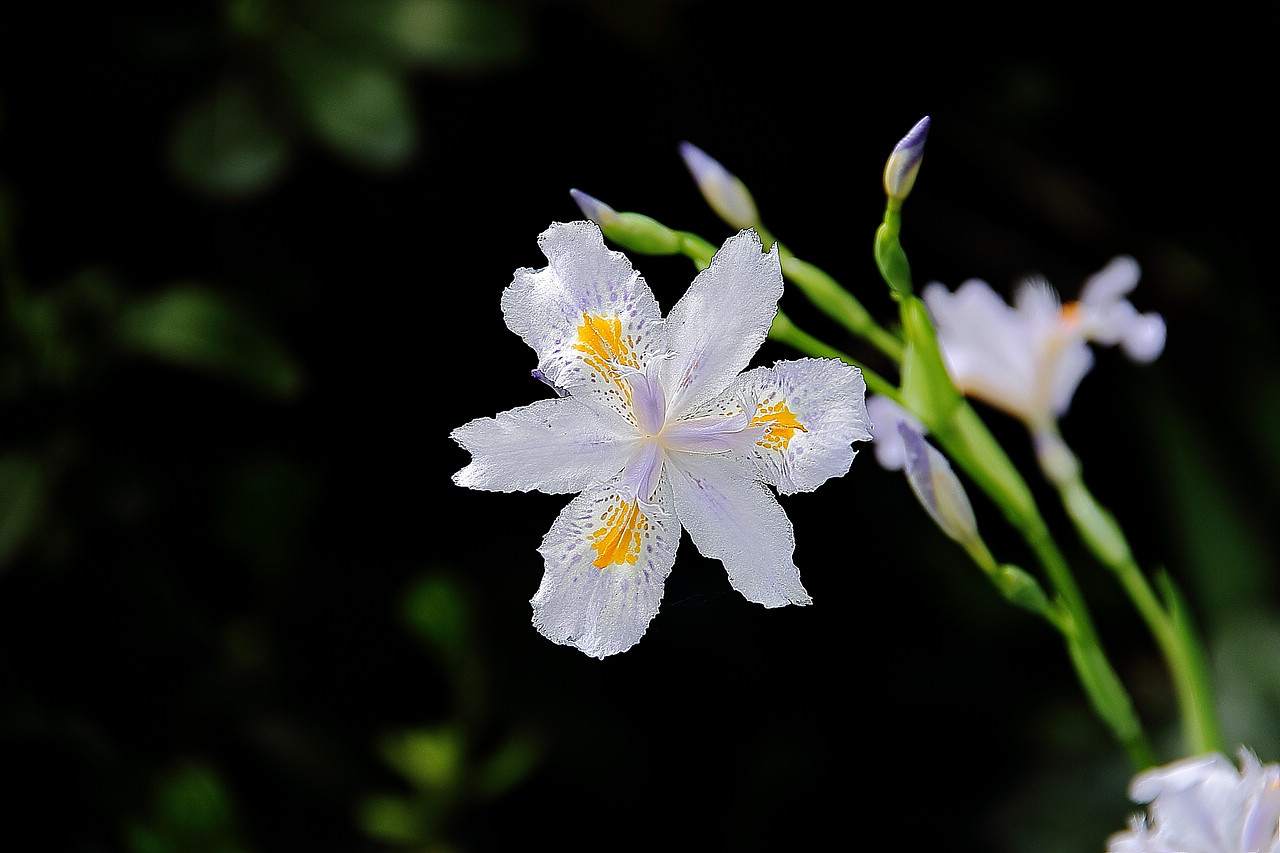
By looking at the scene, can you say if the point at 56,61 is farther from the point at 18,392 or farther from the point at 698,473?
the point at 698,473

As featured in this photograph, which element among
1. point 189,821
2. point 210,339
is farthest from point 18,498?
Result: point 189,821

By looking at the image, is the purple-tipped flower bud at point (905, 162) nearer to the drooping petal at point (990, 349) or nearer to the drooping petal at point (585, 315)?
the drooping petal at point (585, 315)

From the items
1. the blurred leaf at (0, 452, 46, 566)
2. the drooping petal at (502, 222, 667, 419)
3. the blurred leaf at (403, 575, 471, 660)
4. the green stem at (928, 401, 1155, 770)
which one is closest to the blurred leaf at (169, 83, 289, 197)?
the blurred leaf at (0, 452, 46, 566)

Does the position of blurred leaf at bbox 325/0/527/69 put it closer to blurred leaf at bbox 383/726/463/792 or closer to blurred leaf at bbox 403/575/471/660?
blurred leaf at bbox 403/575/471/660

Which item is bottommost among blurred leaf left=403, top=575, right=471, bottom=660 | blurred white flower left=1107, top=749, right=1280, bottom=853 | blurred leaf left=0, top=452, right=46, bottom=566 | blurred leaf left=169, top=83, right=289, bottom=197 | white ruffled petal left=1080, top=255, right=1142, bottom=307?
blurred white flower left=1107, top=749, right=1280, bottom=853

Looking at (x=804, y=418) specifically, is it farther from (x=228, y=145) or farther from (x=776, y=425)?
(x=228, y=145)

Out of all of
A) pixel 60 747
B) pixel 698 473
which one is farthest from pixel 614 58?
pixel 60 747
